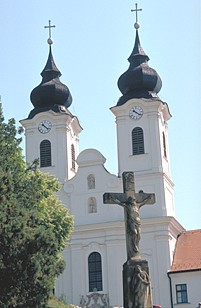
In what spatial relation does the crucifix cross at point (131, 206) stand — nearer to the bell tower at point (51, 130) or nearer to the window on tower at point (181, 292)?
the window on tower at point (181, 292)

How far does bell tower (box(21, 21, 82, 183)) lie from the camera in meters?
47.0

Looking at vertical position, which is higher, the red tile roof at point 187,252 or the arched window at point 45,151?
the arched window at point 45,151

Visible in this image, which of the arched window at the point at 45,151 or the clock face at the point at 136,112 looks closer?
the clock face at the point at 136,112

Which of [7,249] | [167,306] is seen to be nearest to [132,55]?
[167,306]

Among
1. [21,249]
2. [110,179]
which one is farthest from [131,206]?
[110,179]

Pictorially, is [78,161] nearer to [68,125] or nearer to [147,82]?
[68,125]

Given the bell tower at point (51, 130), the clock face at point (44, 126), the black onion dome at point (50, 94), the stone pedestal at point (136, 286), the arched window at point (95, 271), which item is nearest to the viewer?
the stone pedestal at point (136, 286)

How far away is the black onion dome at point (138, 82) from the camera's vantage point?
46.0 metres

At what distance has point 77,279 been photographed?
44.1 m

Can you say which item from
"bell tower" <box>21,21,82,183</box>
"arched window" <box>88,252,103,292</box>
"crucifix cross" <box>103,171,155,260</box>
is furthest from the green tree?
"bell tower" <box>21,21,82,183</box>

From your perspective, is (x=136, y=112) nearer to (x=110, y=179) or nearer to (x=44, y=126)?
(x=110, y=179)

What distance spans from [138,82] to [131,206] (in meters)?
28.4

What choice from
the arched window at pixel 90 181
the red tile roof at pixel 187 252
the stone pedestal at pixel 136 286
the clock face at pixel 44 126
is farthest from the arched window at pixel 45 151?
the stone pedestal at pixel 136 286

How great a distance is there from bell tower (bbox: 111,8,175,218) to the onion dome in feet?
12.6
